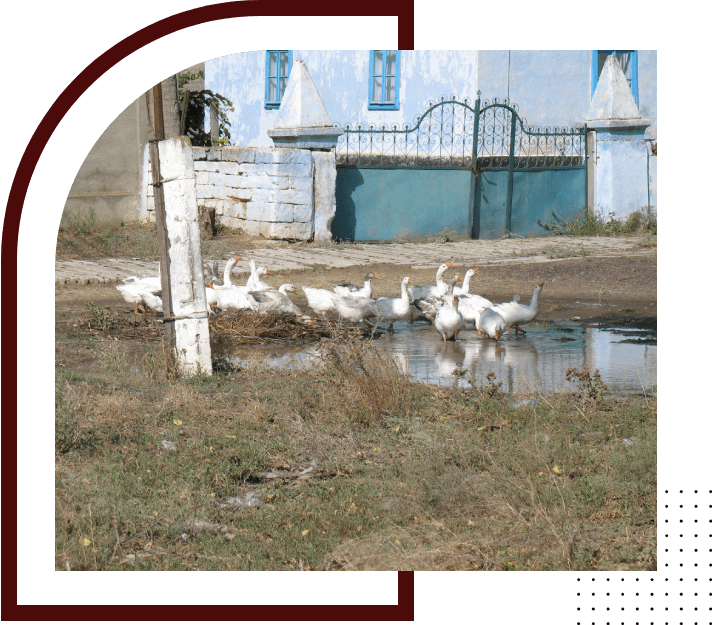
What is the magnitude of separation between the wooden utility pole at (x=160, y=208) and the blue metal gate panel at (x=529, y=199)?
448 inches

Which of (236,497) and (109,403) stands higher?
(109,403)

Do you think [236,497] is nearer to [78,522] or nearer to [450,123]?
[78,522]

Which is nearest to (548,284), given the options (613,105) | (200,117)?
(613,105)

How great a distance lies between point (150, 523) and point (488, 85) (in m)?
17.1

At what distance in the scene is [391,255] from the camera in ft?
50.4

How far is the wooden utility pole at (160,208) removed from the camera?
23.2 feet

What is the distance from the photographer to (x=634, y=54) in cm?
2122

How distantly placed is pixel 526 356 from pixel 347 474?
13.2 ft

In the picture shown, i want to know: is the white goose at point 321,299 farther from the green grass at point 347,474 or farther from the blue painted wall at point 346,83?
the blue painted wall at point 346,83

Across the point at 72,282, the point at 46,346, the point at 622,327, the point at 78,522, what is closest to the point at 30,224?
the point at 46,346

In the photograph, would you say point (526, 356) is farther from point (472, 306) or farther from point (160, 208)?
point (160, 208)

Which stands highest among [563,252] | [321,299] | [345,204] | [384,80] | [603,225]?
[384,80]

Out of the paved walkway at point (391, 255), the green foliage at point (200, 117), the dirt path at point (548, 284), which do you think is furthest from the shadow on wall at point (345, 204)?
the green foliage at point (200, 117)

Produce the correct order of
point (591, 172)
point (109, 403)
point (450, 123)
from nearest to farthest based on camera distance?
point (109, 403) → point (591, 172) → point (450, 123)
